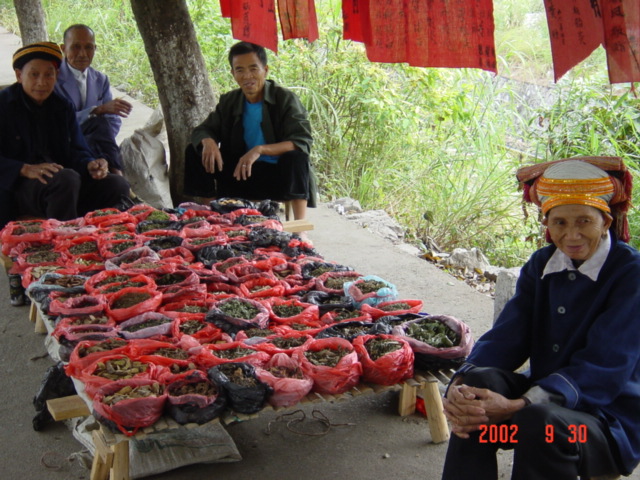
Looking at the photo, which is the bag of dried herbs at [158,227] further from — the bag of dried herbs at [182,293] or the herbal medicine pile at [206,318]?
the bag of dried herbs at [182,293]

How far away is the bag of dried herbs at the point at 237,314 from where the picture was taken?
10.4 feet

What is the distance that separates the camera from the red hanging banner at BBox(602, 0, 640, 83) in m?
2.05

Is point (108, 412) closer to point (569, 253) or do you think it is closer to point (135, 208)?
point (569, 253)

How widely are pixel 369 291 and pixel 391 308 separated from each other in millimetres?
180

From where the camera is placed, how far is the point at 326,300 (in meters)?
3.51

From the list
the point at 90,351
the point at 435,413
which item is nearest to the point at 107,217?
the point at 90,351

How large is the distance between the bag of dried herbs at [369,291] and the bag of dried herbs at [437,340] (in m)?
0.30

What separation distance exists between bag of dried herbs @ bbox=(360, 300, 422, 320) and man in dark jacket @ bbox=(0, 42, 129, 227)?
2501 mm

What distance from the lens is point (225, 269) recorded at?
151 inches

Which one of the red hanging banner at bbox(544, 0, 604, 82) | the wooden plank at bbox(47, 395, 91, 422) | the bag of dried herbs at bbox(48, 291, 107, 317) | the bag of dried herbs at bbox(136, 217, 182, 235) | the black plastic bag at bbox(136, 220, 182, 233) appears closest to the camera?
the red hanging banner at bbox(544, 0, 604, 82)

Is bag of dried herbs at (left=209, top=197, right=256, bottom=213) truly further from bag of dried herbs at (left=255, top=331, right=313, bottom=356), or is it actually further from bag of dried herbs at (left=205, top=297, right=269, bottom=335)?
bag of dried herbs at (left=255, top=331, right=313, bottom=356)

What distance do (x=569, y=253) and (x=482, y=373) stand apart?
462 millimetres

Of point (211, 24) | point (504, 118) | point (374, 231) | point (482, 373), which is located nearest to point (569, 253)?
point (482, 373)

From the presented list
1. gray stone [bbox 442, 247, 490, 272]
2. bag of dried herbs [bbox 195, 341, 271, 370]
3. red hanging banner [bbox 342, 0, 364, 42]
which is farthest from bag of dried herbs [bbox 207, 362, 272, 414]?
gray stone [bbox 442, 247, 490, 272]
